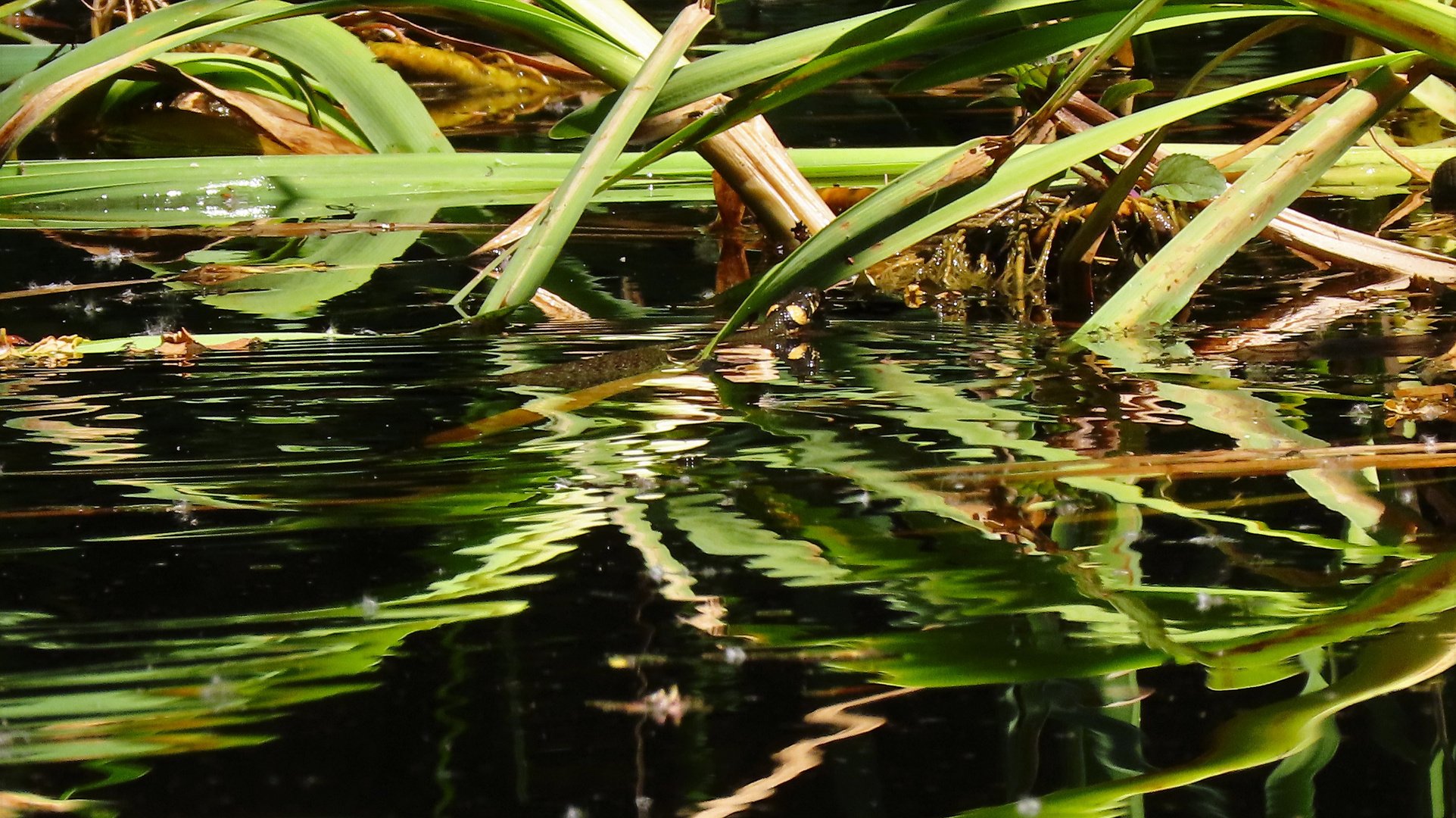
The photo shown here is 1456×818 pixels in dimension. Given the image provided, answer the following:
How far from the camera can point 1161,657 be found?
729mm

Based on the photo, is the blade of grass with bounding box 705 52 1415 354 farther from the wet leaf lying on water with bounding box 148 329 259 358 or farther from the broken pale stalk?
the wet leaf lying on water with bounding box 148 329 259 358

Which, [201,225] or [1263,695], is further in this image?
[201,225]

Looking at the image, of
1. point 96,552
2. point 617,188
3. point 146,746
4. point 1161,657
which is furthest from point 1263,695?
point 617,188

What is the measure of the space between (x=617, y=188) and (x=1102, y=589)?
5.61 feet

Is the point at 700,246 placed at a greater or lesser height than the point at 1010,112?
lesser

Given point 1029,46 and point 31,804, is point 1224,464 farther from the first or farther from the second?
point 31,804

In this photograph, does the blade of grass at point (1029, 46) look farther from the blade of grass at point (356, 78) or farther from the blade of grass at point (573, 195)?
the blade of grass at point (356, 78)

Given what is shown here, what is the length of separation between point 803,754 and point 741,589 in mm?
188

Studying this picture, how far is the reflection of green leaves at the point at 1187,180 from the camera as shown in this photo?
1397 mm

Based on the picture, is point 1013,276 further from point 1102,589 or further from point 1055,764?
point 1055,764

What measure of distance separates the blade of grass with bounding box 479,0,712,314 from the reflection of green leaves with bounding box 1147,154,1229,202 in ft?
1.66

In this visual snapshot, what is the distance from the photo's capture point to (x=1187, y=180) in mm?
1418

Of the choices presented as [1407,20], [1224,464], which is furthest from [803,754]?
[1407,20]

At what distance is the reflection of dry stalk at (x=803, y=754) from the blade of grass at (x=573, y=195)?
2.07 feet
